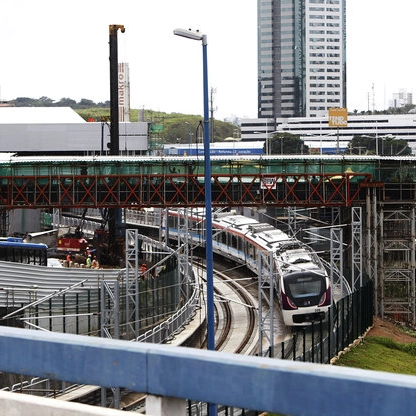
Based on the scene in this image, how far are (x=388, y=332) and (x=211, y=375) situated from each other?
1389 inches

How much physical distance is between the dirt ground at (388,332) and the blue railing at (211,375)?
32.9 meters

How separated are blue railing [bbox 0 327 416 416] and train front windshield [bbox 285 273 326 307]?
3620 centimetres

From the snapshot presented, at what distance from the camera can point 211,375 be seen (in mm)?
5191

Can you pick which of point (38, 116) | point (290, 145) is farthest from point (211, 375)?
point (290, 145)

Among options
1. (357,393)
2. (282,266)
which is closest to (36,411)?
(357,393)

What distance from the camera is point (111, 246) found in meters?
66.2

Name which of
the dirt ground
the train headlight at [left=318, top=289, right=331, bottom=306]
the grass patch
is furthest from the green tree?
the grass patch

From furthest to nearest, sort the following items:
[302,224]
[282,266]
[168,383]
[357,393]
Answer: [302,224] < [282,266] < [168,383] < [357,393]

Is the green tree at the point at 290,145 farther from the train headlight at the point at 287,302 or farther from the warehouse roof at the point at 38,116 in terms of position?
the train headlight at the point at 287,302

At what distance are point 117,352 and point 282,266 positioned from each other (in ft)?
124

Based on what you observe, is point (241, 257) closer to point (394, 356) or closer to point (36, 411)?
point (394, 356)

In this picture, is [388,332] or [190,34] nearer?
[190,34]

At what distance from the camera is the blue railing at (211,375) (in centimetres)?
473

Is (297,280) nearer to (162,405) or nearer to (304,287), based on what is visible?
(304,287)
